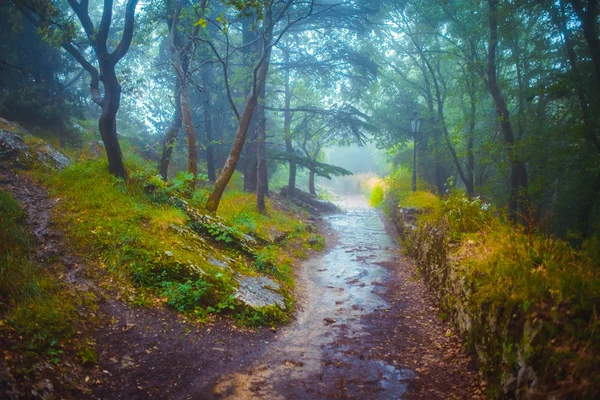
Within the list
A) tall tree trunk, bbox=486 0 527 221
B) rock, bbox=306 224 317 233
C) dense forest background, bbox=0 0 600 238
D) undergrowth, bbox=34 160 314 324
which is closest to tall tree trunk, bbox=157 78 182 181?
dense forest background, bbox=0 0 600 238

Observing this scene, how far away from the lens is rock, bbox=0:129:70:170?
7.23 meters

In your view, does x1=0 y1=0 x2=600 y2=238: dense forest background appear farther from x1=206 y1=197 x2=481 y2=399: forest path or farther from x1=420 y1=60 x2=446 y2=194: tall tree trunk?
x1=206 y1=197 x2=481 y2=399: forest path

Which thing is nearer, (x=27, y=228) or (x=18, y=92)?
(x=27, y=228)

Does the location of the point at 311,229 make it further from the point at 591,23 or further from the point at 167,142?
the point at 591,23

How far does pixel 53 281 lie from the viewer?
4.45m

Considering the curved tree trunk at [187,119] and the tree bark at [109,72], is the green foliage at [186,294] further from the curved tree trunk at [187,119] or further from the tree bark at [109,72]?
the curved tree trunk at [187,119]

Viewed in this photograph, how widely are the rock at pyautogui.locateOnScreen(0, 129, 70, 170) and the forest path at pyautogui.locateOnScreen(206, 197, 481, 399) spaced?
6607mm

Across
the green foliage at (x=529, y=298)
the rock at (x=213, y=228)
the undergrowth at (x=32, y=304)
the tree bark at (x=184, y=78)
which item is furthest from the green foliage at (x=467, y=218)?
the tree bark at (x=184, y=78)

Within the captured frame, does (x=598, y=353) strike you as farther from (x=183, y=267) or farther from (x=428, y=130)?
(x=428, y=130)

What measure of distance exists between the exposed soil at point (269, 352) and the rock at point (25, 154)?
2.11 ft

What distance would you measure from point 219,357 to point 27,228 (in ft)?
12.6

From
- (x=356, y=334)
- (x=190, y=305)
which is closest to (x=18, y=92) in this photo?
(x=190, y=305)

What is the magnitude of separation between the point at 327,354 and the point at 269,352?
81cm

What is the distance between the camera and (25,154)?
7.54m
